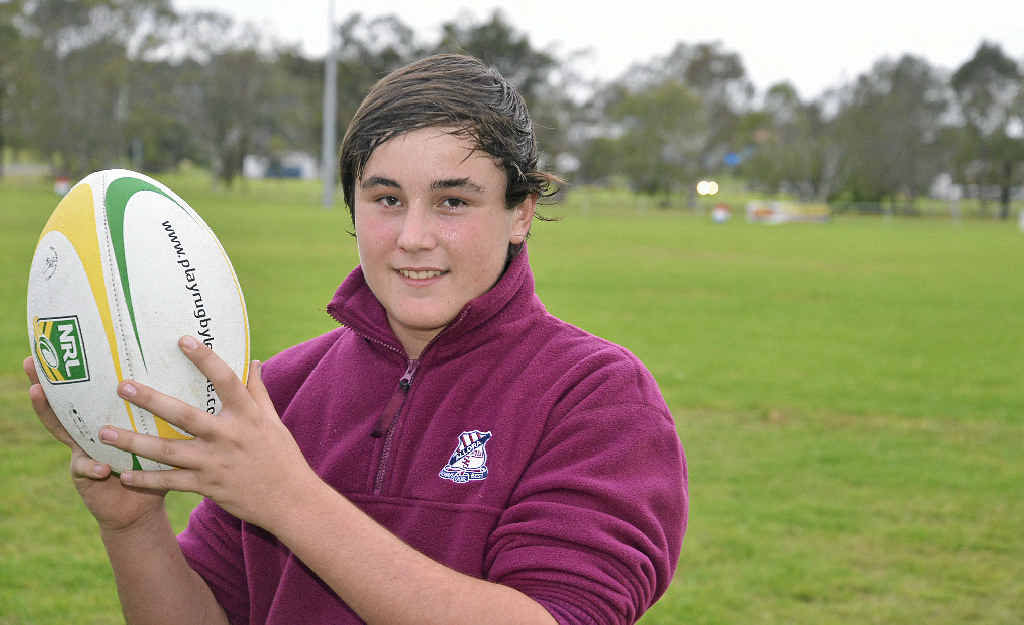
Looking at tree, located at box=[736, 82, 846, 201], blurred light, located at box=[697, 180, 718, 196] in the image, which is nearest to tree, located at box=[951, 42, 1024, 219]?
tree, located at box=[736, 82, 846, 201]

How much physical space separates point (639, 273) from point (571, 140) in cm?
5891

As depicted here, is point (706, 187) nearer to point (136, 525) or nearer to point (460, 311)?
point (460, 311)

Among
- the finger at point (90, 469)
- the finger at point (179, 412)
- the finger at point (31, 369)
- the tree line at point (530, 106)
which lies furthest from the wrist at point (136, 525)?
the tree line at point (530, 106)

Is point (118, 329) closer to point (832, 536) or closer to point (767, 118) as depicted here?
point (832, 536)

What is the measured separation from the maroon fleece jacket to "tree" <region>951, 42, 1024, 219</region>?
6735 cm

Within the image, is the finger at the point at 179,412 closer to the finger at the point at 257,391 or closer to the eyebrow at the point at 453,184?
the finger at the point at 257,391

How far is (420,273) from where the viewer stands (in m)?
2.00

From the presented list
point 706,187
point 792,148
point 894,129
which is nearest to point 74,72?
point 706,187

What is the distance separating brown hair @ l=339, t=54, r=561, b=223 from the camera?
1.93m

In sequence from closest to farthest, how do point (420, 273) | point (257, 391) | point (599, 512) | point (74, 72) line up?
point (257, 391) → point (599, 512) → point (420, 273) → point (74, 72)

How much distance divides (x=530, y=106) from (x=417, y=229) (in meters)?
66.0

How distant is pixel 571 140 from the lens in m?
78.0

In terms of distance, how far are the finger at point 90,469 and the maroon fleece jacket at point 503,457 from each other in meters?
0.36

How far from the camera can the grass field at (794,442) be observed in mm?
4832
